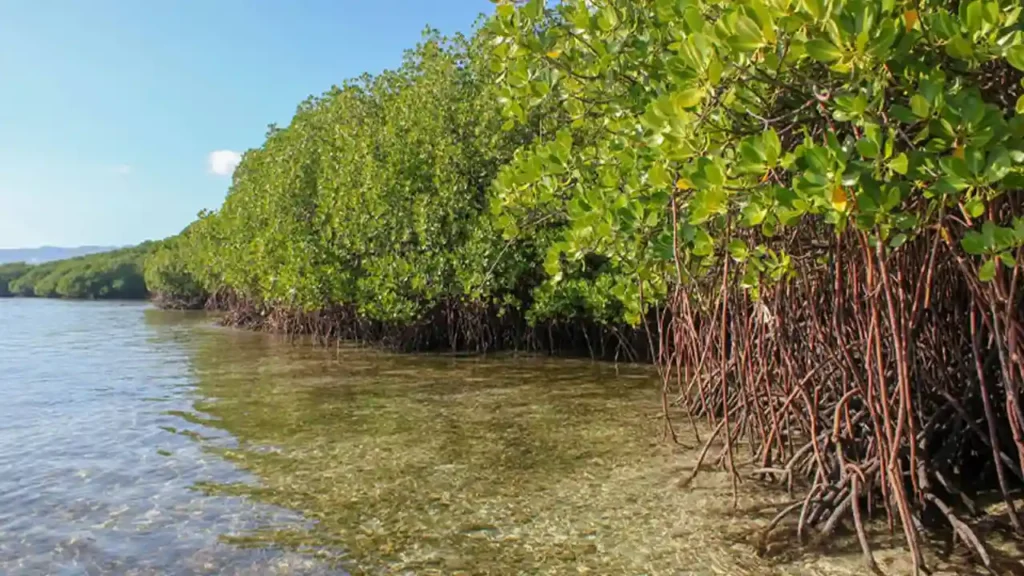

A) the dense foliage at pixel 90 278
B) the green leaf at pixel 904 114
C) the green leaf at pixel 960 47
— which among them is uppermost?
the dense foliage at pixel 90 278

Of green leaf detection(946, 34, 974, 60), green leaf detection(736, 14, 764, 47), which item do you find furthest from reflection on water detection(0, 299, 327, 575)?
green leaf detection(946, 34, 974, 60)

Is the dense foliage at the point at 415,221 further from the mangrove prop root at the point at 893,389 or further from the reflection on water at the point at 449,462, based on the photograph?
the mangrove prop root at the point at 893,389

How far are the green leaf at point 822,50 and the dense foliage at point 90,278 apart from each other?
159 feet

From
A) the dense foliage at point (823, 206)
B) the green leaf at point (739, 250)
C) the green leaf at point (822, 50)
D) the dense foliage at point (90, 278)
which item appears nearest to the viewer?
the green leaf at point (822, 50)

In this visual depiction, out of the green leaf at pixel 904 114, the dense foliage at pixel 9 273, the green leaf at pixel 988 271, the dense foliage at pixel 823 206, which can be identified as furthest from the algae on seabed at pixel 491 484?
the dense foliage at pixel 9 273

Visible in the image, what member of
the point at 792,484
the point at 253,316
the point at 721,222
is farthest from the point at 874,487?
the point at 253,316

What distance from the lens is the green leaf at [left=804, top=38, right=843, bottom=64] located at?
2270mm

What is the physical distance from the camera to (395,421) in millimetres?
6344

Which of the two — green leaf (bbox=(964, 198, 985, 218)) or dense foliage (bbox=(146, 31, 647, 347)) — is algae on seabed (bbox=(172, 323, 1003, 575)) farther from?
dense foliage (bbox=(146, 31, 647, 347))

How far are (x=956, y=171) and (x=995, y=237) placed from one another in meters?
0.27

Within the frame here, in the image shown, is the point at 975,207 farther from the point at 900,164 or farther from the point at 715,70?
the point at 715,70

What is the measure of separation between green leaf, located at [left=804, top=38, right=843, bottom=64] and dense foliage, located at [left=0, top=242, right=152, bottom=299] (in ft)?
159

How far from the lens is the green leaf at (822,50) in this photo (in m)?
2.27

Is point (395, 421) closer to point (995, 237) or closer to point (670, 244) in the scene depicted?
point (670, 244)
